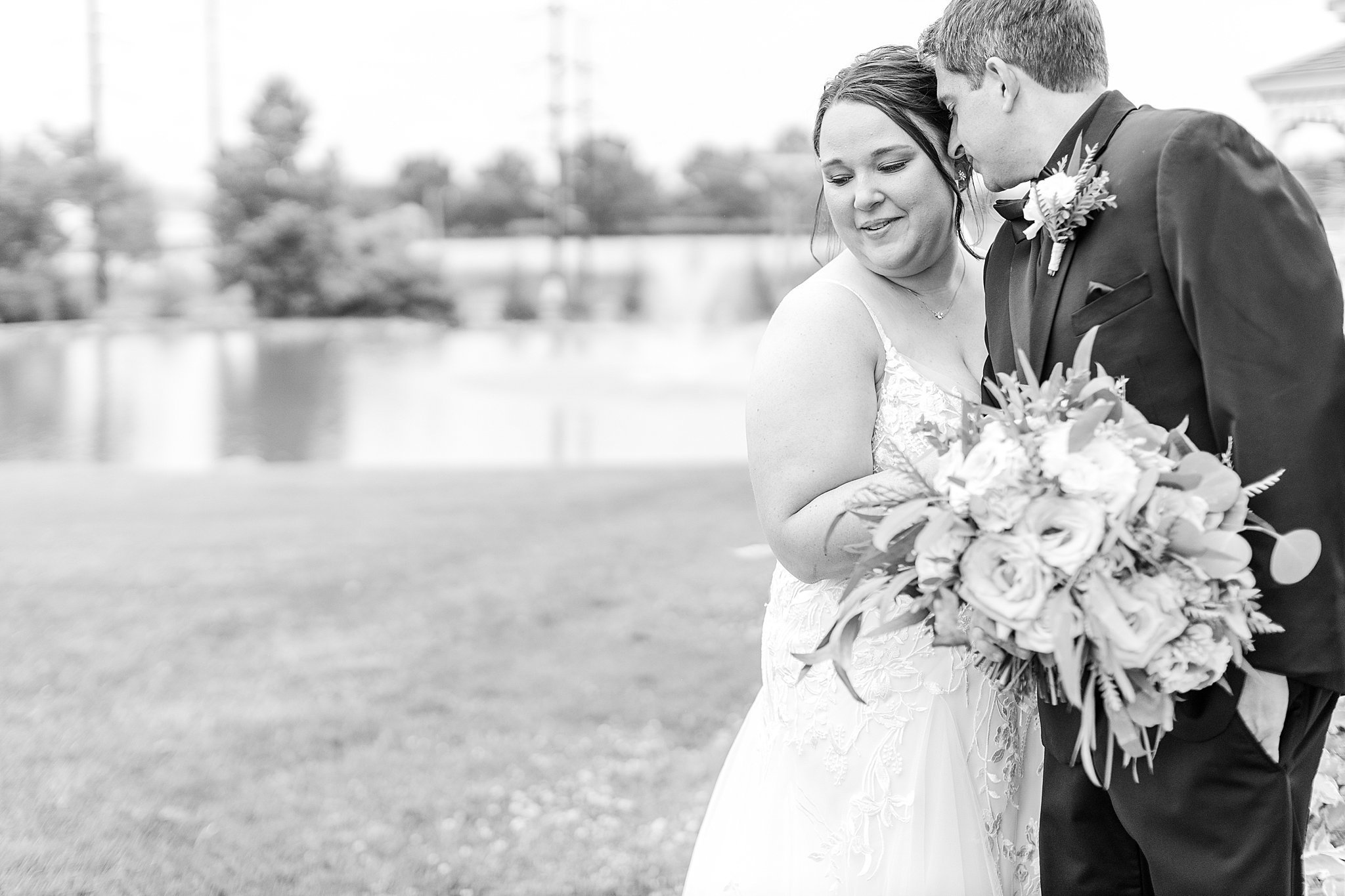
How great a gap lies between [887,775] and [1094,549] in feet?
3.58

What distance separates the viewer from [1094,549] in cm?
184

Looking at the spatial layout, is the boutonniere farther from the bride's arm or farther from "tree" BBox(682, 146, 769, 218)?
"tree" BBox(682, 146, 769, 218)

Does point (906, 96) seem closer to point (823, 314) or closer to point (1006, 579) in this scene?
point (823, 314)

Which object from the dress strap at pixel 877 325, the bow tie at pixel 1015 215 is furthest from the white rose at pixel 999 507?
the dress strap at pixel 877 325

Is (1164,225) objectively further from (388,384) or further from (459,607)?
(388,384)

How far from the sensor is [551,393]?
22.4m

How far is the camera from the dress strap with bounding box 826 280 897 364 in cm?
276

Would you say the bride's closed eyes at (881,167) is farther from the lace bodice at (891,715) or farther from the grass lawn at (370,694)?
the grass lawn at (370,694)

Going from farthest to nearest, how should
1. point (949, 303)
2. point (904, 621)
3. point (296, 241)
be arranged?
point (296, 241), point (949, 303), point (904, 621)

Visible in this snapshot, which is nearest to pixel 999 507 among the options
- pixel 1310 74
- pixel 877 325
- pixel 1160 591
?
pixel 1160 591

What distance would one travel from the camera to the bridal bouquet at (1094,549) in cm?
186

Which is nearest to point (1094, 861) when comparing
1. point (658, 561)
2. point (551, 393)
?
point (658, 561)

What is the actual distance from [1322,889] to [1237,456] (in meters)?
1.52

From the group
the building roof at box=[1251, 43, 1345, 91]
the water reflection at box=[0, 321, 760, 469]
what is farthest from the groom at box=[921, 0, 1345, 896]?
the water reflection at box=[0, 321, 760, 469]
